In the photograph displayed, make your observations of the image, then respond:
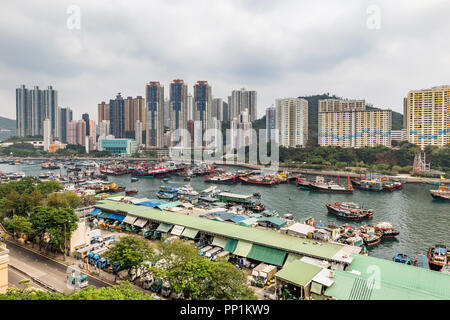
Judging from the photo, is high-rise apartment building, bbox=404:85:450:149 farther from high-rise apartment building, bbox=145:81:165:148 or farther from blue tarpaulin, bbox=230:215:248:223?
high-rise apartment building, bbox=145:81:165:148

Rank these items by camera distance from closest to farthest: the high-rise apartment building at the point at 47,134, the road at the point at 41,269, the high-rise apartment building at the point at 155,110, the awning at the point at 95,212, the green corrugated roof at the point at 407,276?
the green corrugated roof at the point at 407,276 → the road at the point at 41,269 → the awning at the point at 95,212 → the high-rise apartment building at the point at 47,134 → the high-rise apartment building at the point at 155,110

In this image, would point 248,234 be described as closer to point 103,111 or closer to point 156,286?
point 156,286

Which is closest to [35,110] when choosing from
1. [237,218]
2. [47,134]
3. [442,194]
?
[47,134]

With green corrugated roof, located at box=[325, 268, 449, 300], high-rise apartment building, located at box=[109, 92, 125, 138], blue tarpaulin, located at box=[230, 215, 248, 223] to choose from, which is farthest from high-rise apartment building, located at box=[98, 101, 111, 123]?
green corrugated roof, located at box=[325, 268, 449, 300]

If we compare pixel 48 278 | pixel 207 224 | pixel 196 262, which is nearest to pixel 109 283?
pixel 48 278

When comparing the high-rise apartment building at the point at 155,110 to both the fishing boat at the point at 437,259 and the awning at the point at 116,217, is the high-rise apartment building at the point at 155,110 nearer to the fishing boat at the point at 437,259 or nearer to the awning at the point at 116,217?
the awning at the point at 116,217

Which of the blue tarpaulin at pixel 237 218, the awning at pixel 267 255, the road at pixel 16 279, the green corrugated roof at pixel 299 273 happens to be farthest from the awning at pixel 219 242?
the road at pixel 16 279
